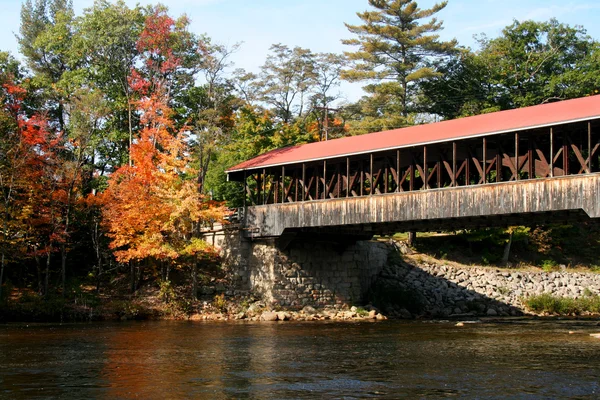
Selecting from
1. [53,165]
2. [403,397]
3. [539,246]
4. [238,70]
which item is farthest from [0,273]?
[539,246]

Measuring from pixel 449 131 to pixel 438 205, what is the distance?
8.89ft

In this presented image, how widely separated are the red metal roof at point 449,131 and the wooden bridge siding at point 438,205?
1.84 metres

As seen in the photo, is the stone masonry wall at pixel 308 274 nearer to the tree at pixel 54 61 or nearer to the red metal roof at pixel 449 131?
the red metal roof at pixel 449 131

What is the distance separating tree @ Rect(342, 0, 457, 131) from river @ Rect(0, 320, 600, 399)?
26.3 meters

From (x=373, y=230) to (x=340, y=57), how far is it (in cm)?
2555

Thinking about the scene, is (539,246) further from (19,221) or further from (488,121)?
(19,221)

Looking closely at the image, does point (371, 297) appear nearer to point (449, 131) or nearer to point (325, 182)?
point (325, 182)

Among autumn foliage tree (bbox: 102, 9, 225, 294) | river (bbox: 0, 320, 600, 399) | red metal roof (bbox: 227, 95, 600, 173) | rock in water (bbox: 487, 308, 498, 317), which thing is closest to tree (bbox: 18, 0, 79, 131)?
autumn foliage tree (bbox: 102, 9, 225, 294)

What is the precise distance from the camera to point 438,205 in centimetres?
2491

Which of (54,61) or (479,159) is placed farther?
(54,61)

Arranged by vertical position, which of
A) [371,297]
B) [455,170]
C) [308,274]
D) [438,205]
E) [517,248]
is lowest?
[371,297]

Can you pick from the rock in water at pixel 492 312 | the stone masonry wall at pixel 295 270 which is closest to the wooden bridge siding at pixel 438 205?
the stone masonry wall at pixel 295 270

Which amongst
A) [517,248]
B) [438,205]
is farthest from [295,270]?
[517,248]

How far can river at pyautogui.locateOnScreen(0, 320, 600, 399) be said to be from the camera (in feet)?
41.4
